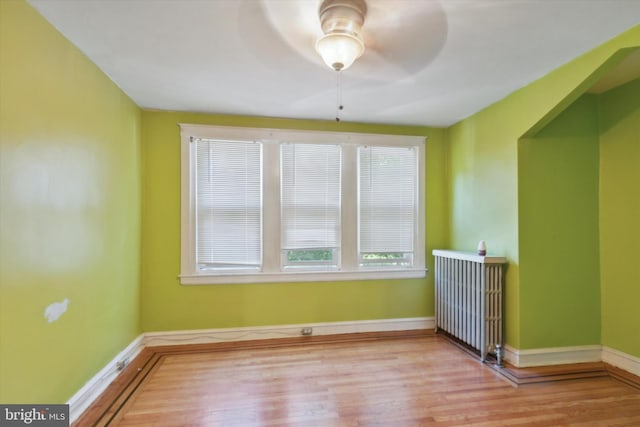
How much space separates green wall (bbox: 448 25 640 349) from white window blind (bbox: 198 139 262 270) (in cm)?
241

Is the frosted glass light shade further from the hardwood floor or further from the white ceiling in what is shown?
the hardwood floor

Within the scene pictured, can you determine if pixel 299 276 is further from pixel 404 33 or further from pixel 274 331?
pixel 404 33

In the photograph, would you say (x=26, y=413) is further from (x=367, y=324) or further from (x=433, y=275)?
(x=433, y=275)

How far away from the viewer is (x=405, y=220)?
4.01 metres

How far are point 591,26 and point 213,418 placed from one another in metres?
3.51

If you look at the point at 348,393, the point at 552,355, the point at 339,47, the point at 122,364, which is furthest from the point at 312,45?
the point at 552,355

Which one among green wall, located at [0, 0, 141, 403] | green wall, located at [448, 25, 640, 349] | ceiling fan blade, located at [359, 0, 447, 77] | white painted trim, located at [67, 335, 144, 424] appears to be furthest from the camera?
green wall, located at [448, 25, 640, 349]

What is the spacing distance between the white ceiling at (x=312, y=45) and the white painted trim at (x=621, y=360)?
2.57 meters

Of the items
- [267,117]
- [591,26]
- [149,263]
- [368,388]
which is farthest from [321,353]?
[591,26]

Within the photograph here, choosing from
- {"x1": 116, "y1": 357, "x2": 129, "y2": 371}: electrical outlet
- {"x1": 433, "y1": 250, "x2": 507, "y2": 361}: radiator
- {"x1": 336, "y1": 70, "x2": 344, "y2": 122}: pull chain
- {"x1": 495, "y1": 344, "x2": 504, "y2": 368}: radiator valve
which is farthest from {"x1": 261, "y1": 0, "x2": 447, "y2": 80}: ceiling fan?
{"x1": 116, "y1": 357, "x2": 129, "y2": 371}: electrical outlet

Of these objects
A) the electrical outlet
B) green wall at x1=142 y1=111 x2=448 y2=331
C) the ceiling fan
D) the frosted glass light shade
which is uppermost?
the ceiling fan

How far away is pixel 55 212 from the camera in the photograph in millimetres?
1992

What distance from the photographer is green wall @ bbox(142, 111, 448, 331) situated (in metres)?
3.44

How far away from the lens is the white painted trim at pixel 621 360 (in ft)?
9.04
